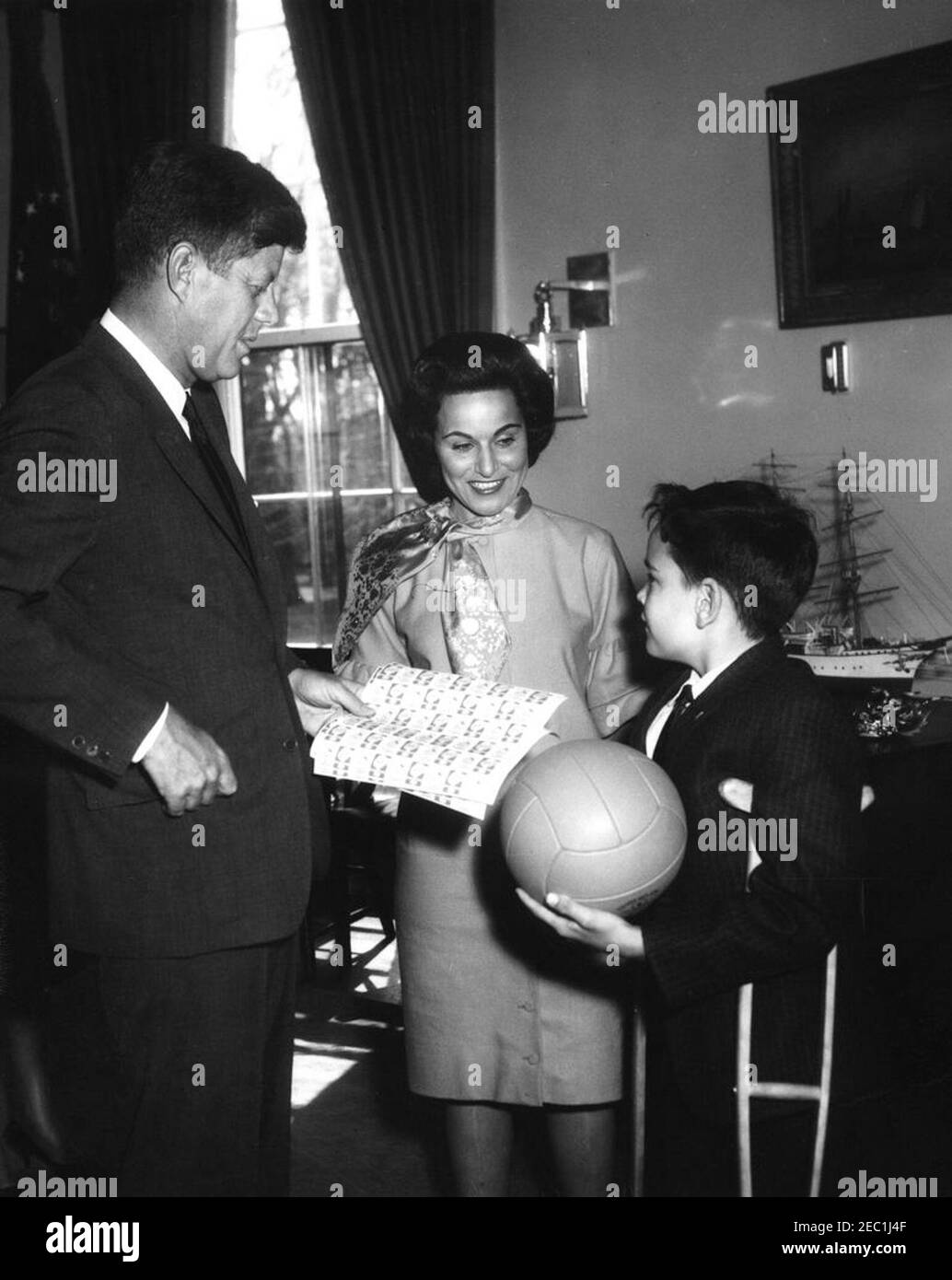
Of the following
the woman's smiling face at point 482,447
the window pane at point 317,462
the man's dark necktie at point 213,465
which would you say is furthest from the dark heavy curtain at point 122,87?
the man's dark necktie at point 213,465

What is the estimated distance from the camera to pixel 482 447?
7.82 feet

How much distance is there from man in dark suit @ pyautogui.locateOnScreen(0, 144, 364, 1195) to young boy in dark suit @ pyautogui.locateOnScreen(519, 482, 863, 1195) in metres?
0.47

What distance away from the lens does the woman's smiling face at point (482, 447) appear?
2.38 meters

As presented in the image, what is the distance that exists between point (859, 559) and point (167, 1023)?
2715 mm

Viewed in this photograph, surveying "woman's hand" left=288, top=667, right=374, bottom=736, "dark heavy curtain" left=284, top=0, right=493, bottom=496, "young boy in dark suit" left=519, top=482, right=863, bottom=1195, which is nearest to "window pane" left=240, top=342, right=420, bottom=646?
"dark heavy curtain" left=284, top=0, right=493, bottom=496

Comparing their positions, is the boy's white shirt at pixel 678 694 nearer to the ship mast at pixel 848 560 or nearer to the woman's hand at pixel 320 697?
the woman's hand at pixel 320 697

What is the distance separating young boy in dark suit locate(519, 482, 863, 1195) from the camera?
1.73 m

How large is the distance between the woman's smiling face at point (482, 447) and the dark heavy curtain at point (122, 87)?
11.0ft

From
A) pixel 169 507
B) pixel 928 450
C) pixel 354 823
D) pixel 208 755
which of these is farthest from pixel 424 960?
pixel 928 450

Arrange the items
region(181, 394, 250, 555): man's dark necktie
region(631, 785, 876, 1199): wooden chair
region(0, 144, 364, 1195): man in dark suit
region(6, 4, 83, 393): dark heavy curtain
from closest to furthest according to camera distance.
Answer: region(0, 144, 364, 1195): man in dark suit → region(631, 785, 876, 1199): wooden chair → region(181, 394, 250, 555): man's dark necktie → region(6, 4, 83, 393): dark heavy curtain

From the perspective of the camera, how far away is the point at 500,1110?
2400mm

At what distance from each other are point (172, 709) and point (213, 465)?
50 centimetres

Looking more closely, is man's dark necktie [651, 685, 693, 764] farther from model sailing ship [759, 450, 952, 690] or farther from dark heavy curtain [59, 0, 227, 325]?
dark heavy curtain [59, 0, 227, 325]
